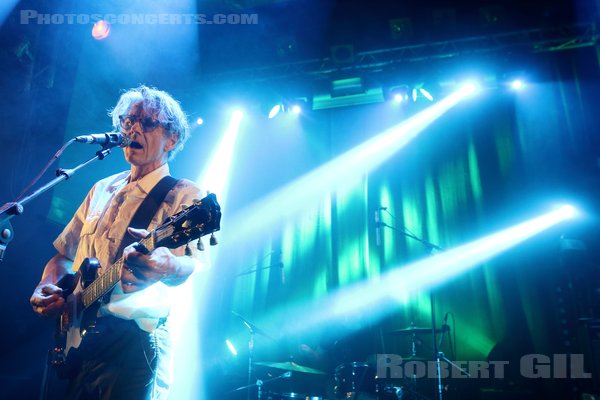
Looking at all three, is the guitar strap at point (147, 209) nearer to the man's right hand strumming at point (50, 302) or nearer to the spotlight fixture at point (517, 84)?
the man's right hand strumming at point (50, 302)

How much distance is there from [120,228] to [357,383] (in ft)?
11.8

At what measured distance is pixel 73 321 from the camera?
213 centimetres

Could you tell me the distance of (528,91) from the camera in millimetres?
7027

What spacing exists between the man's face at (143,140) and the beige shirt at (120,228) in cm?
13

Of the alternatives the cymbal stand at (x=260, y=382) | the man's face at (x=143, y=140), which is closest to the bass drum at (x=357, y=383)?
the cymbal stand at (x=260, y=382)

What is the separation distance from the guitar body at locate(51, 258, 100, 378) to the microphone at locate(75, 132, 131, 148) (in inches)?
27.6

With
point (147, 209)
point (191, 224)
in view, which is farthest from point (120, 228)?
point (191, 224)

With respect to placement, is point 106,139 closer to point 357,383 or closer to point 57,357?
point 57,357

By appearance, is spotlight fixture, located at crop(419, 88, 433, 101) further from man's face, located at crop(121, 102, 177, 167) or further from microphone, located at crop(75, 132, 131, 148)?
microphone, located at crop(75, 132, 131, 148)

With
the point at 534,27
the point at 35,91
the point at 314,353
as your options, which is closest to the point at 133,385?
the point at 35,91

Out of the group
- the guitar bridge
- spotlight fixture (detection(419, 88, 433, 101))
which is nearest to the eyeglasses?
the guitar bridge

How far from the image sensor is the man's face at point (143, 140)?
2.54m

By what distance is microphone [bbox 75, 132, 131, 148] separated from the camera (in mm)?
2441

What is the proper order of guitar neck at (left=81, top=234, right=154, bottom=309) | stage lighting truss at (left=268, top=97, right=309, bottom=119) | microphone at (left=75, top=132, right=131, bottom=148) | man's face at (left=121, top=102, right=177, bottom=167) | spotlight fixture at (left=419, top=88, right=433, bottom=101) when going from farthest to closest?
stage lighting truss at (left=268, top=97, right=309, bottom=119)
spotlight fixture at (left=419, top=88, right=433, bottom=101)
man's face at (left=121, top=102, right=177, bottom=167)
microphone at (left=75, top=132, right=131, bottom=148)
guitar neck at (left=81, top=234, right=154, bottom=309)
